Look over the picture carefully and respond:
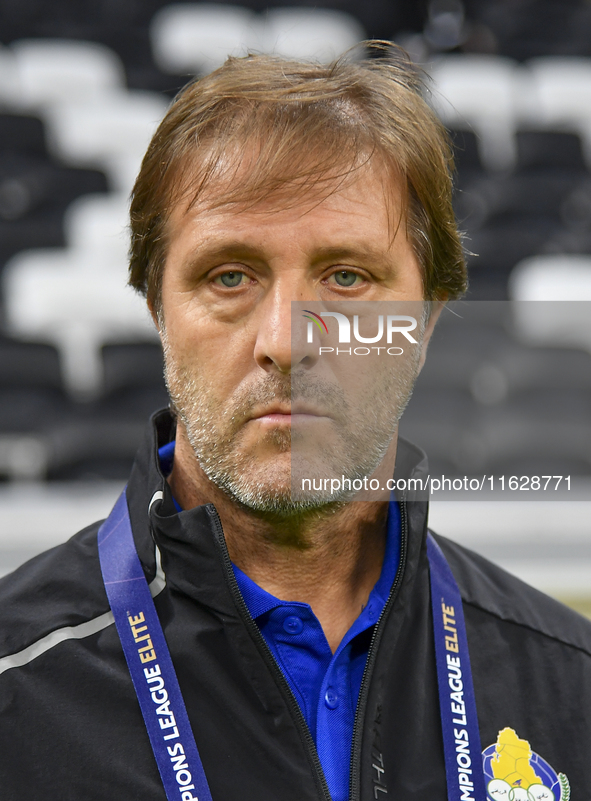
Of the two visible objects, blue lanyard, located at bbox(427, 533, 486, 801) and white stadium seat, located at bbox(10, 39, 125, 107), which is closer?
blue lanyard, located at bbox(427, 533, 486, 801)

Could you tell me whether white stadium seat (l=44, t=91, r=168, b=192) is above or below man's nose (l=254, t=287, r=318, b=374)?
above

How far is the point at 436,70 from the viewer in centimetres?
472

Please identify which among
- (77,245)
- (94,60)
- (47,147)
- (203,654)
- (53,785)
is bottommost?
(53,785)

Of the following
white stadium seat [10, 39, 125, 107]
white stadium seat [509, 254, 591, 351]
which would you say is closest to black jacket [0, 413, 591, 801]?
white stadium seat [509, 254, 591, 351]

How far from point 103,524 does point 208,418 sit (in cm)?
26

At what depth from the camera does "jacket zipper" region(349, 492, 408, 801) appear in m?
1.12

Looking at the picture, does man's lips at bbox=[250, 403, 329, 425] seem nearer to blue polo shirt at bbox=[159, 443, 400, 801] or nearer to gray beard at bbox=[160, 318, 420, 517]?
gray beard at bbox=[160, 318, 420, 517]

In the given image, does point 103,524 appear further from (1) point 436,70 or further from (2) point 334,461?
(1) point 436,70

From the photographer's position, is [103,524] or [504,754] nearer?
[504,754]

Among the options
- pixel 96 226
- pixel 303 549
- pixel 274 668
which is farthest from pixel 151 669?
pixel 96 226

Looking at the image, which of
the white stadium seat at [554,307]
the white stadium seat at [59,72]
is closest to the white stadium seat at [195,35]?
the white stadium seat at [59,72]

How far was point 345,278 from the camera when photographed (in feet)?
4.26

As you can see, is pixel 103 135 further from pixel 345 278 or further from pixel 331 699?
pixel 331 699

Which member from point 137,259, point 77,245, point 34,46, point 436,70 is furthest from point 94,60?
point 137,259
